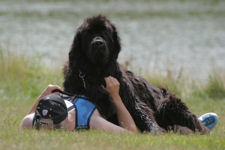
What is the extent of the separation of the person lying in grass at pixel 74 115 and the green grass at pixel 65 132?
172 millimetres

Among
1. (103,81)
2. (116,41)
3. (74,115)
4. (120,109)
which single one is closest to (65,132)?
(74,115)

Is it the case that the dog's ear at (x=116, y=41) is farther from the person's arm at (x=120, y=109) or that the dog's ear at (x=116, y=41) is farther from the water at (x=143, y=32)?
the water at (x=143, y=32)

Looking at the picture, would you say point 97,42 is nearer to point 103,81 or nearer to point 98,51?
point 98,51

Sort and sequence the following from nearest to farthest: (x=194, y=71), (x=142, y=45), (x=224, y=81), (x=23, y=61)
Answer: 1. (x=224, y=81)
2. (x=23, y=61)
3. (x=194, y=71)
4. (x=142, y=45)

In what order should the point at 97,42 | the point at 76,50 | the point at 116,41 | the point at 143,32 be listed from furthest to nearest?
the point at 143,32
the point at 116,41
the point at 76,50
the point at 97,42

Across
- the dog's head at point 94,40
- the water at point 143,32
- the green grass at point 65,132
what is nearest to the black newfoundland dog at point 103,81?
the dog's head at point 94,40

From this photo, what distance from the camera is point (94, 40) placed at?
509 cm

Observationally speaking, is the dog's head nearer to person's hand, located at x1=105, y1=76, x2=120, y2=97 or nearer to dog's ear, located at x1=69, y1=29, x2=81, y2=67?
dog's ear, located at x1=69, y1=29, x2=81, y2=67

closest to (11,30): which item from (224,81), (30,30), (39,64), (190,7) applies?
(30,30)

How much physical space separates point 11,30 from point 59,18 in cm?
720

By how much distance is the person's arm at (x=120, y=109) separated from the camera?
5168 mm

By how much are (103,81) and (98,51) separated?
49cm

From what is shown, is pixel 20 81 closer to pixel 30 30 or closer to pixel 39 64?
pixel 39 64

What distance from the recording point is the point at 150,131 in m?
5.25
